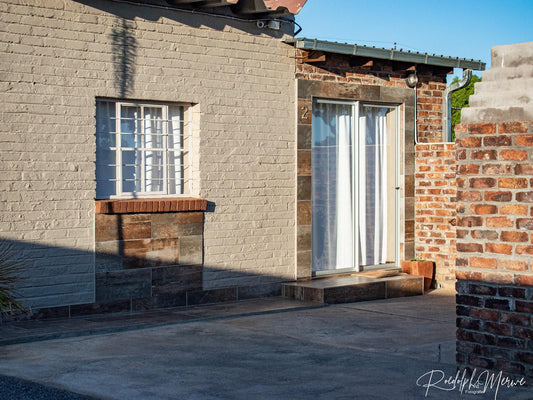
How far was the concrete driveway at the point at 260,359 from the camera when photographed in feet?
19.4

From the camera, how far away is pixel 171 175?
10523mm

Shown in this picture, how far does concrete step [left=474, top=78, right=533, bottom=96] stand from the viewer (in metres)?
5.89

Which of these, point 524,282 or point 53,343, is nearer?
point 524,282

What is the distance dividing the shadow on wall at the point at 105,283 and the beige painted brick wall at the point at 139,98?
0.06 ft

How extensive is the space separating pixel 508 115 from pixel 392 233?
696 centimetres

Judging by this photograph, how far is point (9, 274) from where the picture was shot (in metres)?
8.77

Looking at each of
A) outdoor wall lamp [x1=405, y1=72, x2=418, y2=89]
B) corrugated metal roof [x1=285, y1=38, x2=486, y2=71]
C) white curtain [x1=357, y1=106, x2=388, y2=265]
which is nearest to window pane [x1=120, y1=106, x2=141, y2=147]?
corrugated metal roof [x1=285, y1=38, x2=486, y2=71]

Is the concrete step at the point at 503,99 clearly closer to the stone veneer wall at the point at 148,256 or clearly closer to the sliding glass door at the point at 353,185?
the stone veneer wall at the point at 148,256

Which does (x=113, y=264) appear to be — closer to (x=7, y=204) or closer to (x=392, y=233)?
(x=7, y=204)

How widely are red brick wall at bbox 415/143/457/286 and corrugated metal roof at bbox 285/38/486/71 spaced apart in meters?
1.39

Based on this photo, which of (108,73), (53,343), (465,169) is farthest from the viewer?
(108,73)

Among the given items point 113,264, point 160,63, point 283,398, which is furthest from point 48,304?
point 283,398

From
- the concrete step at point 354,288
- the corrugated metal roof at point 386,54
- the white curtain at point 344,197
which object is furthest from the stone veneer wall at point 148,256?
the corrugated metal roof at point 386,54

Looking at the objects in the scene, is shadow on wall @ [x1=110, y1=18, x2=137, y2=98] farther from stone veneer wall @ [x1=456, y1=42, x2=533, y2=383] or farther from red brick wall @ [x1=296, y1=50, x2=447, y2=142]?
stone veneer wall @ [x1=456, y1=42, x2=533, y2=383]
